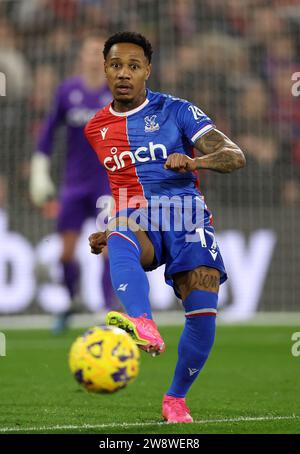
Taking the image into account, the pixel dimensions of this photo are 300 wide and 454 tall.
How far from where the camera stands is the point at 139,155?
5.77m

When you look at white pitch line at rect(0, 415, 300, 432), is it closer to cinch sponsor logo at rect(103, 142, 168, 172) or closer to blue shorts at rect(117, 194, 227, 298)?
blue shorts at rect(117, 194, 227, 298)

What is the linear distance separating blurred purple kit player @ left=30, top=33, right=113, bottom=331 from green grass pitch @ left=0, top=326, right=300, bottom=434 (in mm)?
1004

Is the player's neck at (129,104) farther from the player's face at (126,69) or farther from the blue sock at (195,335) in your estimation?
the blue sock at (195,335)

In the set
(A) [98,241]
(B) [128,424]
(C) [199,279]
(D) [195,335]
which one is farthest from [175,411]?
(A) [98,241]

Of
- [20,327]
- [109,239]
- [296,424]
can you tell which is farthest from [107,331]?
[20,327]

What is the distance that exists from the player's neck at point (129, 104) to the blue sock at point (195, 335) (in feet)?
3.57

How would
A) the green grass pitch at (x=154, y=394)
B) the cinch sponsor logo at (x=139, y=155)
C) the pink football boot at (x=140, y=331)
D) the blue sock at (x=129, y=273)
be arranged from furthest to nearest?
the cinch sponsor logo at (x=139, y=155) < the green grass pitch at (x=154, y=394) < the blue sock at (x=129, y=273) < the pink football boot at (x=140, y=331)

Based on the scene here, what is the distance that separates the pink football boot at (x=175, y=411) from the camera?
5.55 m

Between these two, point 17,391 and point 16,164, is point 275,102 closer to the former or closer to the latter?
point 16,164

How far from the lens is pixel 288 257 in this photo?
1277cm

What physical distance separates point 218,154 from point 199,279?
674 millimetres

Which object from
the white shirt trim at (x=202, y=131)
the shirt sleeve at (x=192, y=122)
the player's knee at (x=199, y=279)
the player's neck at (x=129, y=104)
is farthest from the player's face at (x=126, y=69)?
the player's knee at (x=199, y=279)

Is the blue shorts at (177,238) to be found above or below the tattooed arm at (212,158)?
below

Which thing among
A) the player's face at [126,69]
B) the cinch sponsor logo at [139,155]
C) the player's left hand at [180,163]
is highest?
the player's face at [126,69]
